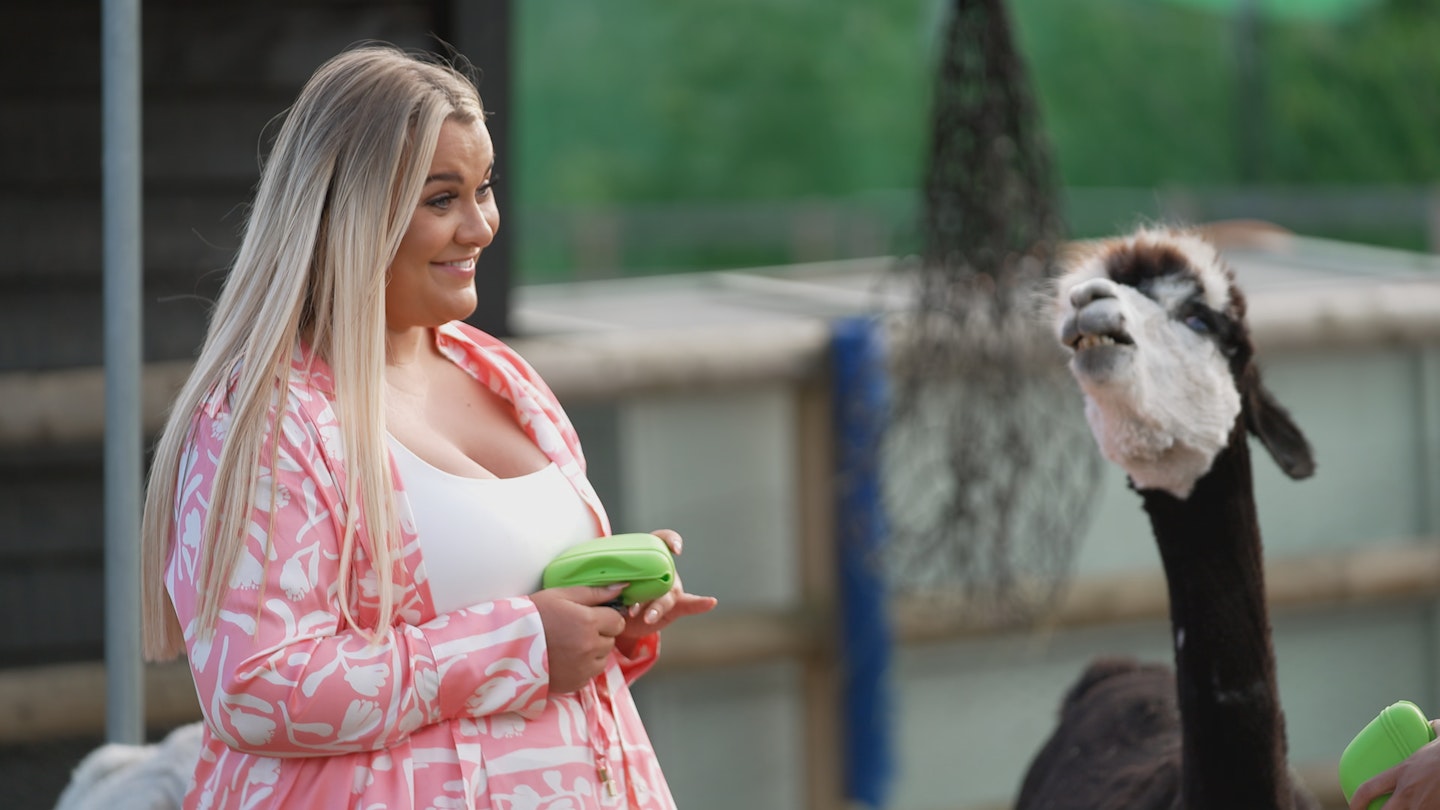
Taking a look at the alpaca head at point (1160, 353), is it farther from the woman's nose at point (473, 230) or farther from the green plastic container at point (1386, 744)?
the woman's nose at point (473, 230)

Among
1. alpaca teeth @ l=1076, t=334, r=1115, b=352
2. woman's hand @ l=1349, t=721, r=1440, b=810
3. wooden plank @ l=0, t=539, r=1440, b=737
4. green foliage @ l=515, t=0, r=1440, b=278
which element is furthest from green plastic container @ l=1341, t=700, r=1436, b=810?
green foliage @ l=515, t=0, r=1440, b=278

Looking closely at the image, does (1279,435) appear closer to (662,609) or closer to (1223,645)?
(1223,645)

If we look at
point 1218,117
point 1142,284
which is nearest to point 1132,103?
point 1218,117

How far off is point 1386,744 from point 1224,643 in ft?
1.45

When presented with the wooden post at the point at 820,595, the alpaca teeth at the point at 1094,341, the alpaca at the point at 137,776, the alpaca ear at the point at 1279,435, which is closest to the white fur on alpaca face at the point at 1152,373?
the alpaca teeth at the point at 1094,341

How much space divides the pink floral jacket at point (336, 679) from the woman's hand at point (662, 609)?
13 cm

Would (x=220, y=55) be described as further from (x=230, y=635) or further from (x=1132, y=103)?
(x=1132, y=103)

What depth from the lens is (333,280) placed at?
1645 mm

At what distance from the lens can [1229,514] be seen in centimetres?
219

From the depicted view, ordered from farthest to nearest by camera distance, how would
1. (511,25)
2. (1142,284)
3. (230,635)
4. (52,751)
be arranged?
(511,25)
(52,751)
(1142,284)
(230,635)

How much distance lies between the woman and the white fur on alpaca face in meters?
0.65

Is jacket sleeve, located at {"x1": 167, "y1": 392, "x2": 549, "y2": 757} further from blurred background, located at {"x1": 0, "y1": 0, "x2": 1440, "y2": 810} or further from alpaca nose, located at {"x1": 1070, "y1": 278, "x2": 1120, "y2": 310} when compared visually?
blurred background, located at {"x1": 0, "y1": 0, "x2": 1440, "y2": 810}

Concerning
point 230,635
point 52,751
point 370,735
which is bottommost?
point 52,751

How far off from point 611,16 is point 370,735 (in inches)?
752
